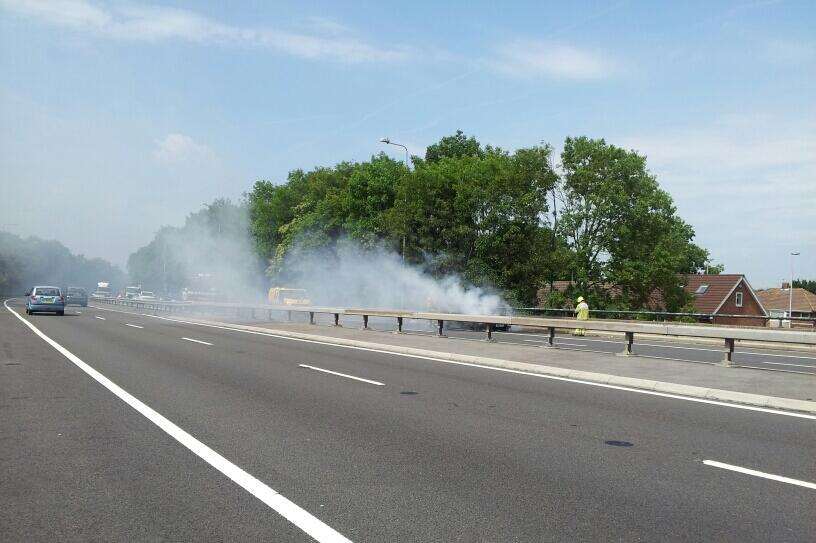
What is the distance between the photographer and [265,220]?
83750 mm

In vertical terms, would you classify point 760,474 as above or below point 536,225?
below

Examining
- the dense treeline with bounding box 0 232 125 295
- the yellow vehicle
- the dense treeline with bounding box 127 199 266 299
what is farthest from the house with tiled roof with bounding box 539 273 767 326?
the dense treeline with bounding box 0 232 125 295

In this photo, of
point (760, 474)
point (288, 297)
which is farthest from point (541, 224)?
point (760, 474)

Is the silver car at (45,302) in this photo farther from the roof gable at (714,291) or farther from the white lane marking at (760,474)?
the roof gable at (714,291)

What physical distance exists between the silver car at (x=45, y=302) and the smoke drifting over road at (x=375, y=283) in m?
19.5

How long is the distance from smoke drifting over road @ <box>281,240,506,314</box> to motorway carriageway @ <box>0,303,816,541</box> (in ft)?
95.3

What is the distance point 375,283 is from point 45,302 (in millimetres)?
24244

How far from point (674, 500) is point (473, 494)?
65.0 inches

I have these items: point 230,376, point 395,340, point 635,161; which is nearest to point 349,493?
point 230,376

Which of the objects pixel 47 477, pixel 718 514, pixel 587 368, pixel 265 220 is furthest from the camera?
pixel 265 220

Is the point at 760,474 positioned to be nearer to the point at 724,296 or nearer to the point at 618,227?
the point at 618,227

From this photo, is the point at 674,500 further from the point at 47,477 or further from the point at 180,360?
the point at 180,360

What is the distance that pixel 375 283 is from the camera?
2206 inches

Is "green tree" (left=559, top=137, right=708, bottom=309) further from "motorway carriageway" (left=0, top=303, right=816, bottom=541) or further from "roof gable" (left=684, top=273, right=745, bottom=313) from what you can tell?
"motorway carriageway" (left=0, top=303, right=816, bottom=541)
